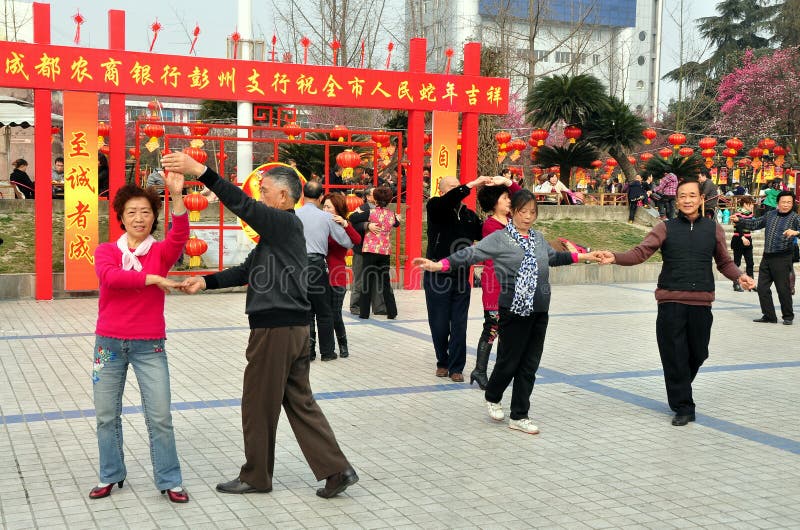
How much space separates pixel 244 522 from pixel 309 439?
54 centimetres

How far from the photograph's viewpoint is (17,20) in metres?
26.8

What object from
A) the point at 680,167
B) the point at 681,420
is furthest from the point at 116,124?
the point at 680,167

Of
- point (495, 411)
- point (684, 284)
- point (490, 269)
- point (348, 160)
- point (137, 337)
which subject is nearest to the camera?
point (137, 337)

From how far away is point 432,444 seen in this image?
228 inches

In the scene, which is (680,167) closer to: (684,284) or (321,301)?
(321,301)

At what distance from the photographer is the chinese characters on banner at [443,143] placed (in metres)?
15.1

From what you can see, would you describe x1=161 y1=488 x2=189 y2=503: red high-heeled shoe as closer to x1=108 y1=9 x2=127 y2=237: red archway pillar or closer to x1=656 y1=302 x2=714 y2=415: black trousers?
x1=656 y1=302 x2=714 y2=415: black trousers

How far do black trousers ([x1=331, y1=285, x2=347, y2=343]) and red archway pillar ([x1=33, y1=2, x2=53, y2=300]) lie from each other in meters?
5.72

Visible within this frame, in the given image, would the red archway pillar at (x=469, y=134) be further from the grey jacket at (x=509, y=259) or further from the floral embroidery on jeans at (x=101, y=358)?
the floral embroidery on jeans at (x=101, y=358)

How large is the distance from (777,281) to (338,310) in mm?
5961

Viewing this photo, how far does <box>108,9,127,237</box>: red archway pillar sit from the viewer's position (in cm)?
1299

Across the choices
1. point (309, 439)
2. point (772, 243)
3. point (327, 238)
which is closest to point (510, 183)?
point (327, 238)

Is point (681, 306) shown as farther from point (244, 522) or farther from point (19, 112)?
point (19, 112)

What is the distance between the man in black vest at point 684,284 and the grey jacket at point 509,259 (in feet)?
1.55
